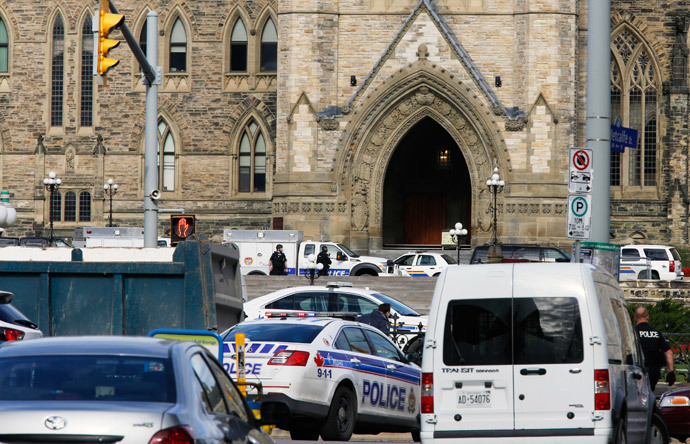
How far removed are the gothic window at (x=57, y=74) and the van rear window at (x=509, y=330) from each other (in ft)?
131

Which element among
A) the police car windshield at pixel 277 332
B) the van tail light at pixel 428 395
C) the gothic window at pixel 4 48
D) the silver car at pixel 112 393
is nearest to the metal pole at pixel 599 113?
the police car windshield at pixel 277 332

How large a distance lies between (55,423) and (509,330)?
5474 millimetres

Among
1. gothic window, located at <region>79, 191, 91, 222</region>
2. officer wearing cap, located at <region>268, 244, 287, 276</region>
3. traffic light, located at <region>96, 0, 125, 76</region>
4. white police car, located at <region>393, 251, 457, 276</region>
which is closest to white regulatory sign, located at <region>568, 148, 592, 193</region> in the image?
traffic light, located at <region>96, 0, 125, 76</region>

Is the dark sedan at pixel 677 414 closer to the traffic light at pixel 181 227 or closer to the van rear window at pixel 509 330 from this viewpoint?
the van rear window at pixel 509 330

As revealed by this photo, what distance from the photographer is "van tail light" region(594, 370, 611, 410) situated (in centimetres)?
1038

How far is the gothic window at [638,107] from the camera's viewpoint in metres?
47.0

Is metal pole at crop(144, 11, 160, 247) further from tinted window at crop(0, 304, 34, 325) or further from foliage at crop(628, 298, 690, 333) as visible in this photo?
foliage at crop(628, 298, 690, 333)

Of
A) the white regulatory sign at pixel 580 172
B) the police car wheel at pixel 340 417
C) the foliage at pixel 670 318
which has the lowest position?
the police car wheel at pixel 340 417

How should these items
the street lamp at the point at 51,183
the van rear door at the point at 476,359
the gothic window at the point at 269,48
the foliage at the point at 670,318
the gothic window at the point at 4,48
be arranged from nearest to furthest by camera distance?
the van rear door at the point at 476,359 < the foliage at the point at 670,318 < the street lamp at the point at 51,183 < the gothic window at the point at 269,48 < the gothic window at the point at 4,48

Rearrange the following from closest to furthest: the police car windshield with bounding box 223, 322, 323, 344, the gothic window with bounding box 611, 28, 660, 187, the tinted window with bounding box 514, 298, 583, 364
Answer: the tinted window with bounding box 514, 298, 583, 364
the police car windshield with bounding box 223, 322, 323, 344
the gothic window with bounding box 611, 28, 660, 187

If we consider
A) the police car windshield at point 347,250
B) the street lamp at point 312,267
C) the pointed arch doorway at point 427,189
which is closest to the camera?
the street lamp at point 312,267

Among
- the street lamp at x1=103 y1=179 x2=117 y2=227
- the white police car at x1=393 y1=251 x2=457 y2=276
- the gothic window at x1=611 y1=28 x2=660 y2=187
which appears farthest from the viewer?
the gothic window at x1=611 y1=28 x2=660 y2=187

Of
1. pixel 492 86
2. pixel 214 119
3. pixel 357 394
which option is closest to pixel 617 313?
pixel 357 394

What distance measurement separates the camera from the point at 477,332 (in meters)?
10.9
